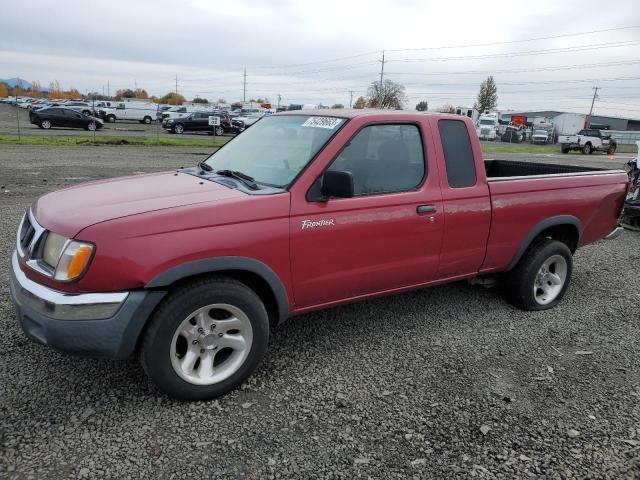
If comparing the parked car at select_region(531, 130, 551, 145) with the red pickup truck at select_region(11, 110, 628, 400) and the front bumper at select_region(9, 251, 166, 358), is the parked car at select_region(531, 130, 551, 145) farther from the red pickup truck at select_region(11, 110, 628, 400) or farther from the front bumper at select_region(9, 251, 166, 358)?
the front bumper at select_region(9, 251, 166, 358)

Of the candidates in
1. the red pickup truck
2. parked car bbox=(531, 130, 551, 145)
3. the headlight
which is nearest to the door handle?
the red pickup truck

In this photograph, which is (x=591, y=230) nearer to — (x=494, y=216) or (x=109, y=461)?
(x=494, y=216)

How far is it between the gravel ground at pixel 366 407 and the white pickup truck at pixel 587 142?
35.0m

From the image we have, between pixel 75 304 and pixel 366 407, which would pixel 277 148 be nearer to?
pixel 75 304

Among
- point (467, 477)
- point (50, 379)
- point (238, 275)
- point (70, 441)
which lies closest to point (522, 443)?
point (467, 477)

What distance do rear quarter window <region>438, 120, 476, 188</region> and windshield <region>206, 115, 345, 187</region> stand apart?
0.95m

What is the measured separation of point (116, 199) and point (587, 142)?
38.9 m

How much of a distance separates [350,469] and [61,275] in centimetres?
185

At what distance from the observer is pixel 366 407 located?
127 inches

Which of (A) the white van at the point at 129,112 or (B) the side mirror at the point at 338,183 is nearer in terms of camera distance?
(B) the side mirror at the point at 338,183

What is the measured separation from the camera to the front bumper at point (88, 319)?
2.77 m

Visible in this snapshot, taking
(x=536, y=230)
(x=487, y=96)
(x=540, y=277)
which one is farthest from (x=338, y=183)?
(x=487, y=96)

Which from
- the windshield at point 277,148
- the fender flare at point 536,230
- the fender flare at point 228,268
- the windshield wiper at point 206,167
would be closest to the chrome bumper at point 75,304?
the fender flare at point 228,268

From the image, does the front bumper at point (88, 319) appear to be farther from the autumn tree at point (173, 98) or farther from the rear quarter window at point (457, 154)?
the autumn tree at point (173, 98)
